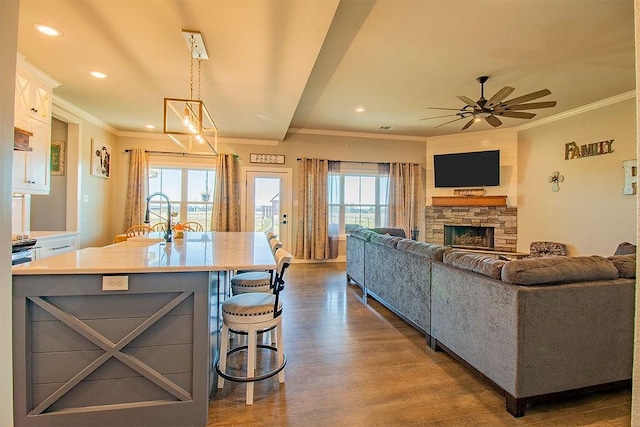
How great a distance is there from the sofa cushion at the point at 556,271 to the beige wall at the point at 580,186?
11.2 ft

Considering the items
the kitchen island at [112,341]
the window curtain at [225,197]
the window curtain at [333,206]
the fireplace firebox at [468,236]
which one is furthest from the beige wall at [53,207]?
the fireplace firebox at [468,236]

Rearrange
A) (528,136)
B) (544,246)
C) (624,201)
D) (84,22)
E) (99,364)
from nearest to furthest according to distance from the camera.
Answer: (99,364) → (84,22) → (624,201) → (544,246) → (528,136)

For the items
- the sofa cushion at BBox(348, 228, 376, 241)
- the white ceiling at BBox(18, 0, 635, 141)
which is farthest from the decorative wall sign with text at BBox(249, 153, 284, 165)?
the sofa cushion at BBox(348, 228, 376, 241)

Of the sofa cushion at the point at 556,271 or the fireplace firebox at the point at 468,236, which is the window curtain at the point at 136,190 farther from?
the fireplace firebox at the point at 468,236

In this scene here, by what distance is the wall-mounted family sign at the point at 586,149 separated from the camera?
4578 millimetres

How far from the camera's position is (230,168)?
6.25 m

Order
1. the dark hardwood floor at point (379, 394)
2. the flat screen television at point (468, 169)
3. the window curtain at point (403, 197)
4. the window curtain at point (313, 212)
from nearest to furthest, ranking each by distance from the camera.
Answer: the dark hardwood floor at point (379, 394), the flat screen television at point (468, 169), the window curtain at point (313, 212), the window curtain at point (403, 197)

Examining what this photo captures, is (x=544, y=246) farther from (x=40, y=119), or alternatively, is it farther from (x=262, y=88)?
(x=40, y=119)

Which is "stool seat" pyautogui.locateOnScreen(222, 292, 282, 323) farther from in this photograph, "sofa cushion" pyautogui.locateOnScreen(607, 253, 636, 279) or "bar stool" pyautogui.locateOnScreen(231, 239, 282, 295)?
"sofa cushion" pyautogui.locateOnScreen(607, 253, 636, 279)

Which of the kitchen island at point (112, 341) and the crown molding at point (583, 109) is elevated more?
the crown molding at point (583, 109)

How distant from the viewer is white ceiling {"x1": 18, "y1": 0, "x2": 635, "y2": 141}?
243 centimetres

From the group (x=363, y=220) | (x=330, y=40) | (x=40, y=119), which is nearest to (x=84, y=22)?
(x=40, y=119)

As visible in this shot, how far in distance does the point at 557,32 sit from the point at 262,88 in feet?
10.0

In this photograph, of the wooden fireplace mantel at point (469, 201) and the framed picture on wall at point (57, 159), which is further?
the wooden fireplace mantel at point (469, 201)
